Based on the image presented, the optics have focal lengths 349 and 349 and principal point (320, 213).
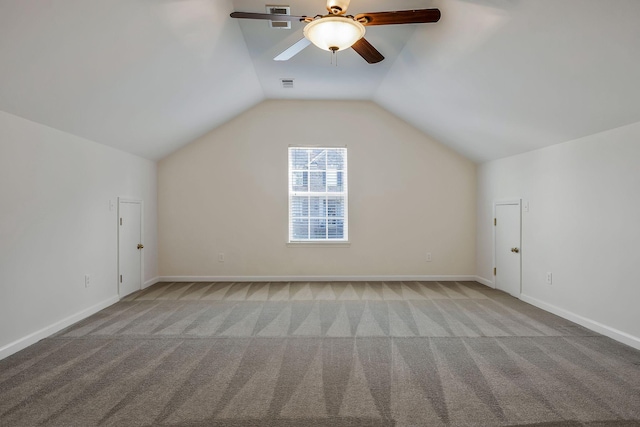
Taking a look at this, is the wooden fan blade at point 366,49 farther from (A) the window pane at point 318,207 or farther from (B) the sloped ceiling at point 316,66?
(A) the window pane at point 318,207

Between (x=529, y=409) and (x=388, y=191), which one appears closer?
(x=529, y=409)

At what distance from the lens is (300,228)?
641 cm

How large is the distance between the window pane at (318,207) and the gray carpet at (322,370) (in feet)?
7.24

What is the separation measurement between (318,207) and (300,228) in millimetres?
508

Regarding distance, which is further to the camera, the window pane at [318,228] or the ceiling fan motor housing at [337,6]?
the window pane at [318,228]

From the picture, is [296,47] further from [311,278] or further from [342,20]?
[311,278]

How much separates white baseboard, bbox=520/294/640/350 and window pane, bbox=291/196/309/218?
12.3ft

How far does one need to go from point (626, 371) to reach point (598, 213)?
5.46ft

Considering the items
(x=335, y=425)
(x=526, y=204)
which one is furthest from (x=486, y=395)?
(x=526, y=204)

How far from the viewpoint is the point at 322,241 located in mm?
6270

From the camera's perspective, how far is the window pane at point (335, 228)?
6.42m

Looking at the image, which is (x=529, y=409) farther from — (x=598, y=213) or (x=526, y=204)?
(x=526, y=204)

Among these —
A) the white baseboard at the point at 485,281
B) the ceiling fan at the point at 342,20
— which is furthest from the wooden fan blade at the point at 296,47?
the white baseboard at the point at 485,281

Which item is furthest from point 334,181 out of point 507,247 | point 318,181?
point 507,247
